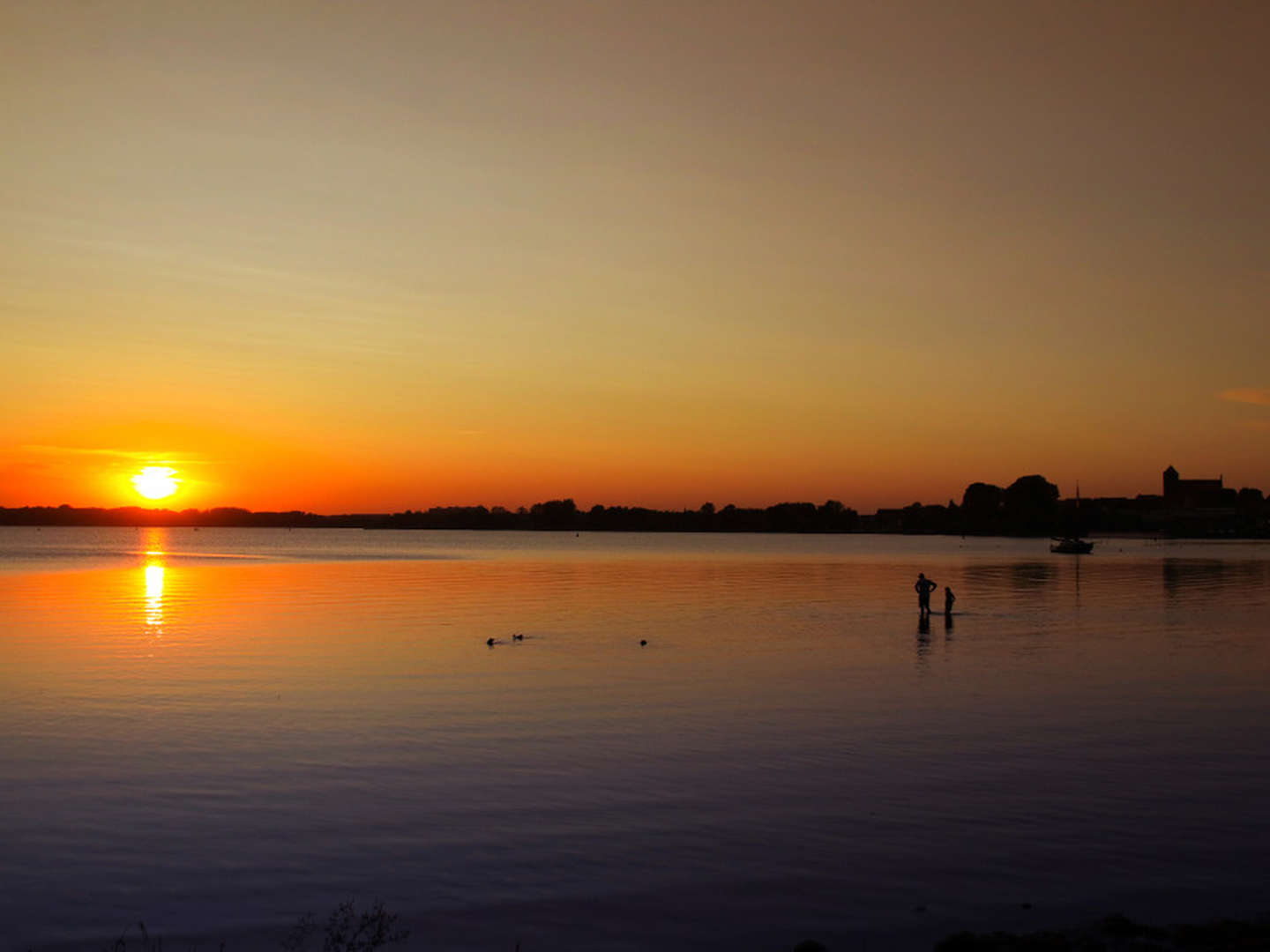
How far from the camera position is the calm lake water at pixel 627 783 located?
12594 mm

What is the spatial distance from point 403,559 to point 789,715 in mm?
102505

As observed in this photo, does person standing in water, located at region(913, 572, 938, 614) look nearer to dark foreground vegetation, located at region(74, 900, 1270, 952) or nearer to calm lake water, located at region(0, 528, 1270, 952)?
calm lake water, located at region(0, 528, 1270, 952)

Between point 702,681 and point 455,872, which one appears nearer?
point 455,872

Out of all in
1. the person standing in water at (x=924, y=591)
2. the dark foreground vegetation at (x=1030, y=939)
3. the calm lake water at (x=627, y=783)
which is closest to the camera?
the dark foreground vegetation at (x=1030, y=939)

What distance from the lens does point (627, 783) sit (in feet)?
60.1

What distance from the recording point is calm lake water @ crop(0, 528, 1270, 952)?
1259cm

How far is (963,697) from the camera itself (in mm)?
27812

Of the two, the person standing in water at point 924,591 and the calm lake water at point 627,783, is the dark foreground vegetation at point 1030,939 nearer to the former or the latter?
the calm lake water at point 627,783

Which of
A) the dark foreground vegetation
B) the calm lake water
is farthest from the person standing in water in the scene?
the dark foreground vegetation

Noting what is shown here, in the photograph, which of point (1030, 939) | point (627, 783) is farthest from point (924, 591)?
point (1030, 939)

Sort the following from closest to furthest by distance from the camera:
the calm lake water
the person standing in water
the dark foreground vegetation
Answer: the dark foreground vegetation
the calm lake water
the person standing in water

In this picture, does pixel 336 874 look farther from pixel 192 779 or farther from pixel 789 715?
pixel 789 715

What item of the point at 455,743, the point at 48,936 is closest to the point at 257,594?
the point at 455,743

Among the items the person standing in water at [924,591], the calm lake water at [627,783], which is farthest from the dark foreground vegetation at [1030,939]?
the person standing in water at [924,591]
